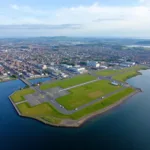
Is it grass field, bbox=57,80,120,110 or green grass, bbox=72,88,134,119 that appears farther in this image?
grass field, bbox=57,80,120,110

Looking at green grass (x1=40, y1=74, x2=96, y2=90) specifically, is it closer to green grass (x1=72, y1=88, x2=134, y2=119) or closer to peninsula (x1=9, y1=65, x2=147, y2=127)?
peninsula (x1=9, y1=65, x2=147, y2=127)

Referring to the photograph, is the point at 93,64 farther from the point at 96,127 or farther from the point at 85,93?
the point at 96,127

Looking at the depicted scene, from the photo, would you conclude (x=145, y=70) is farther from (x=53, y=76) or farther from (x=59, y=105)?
(x=59, y=105)

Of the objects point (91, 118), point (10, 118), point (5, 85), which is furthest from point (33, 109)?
point (5, 85)

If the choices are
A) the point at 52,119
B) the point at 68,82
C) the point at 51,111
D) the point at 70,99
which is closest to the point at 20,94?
the point at 70,99

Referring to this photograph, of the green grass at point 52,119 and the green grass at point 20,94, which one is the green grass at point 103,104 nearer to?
the green grass at point 52,119

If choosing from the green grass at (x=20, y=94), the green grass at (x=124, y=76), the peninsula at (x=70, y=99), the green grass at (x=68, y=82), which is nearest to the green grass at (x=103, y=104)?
the peninsula at (x=70, y=99)

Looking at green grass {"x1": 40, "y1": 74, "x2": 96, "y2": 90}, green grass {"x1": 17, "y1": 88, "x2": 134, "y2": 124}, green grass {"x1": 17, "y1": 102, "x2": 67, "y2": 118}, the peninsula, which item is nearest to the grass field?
the peninsula
